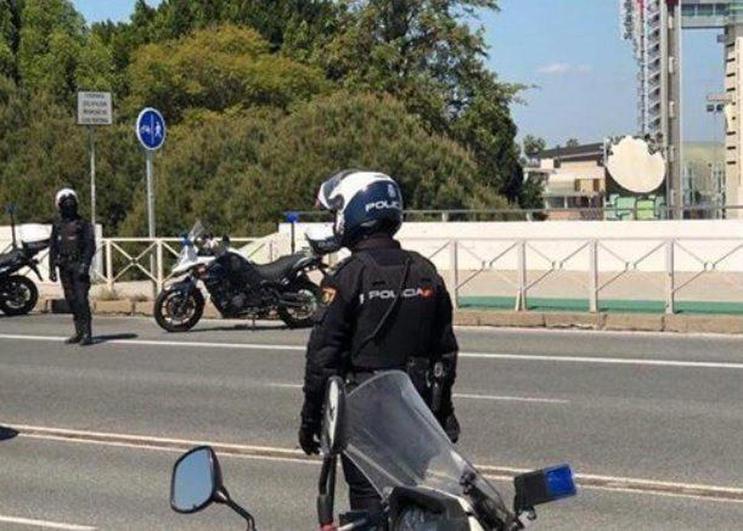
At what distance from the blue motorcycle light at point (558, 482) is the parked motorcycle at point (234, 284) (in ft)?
43.6

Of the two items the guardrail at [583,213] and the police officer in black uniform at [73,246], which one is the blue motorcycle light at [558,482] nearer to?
the police officer in black uniform at [73,246]

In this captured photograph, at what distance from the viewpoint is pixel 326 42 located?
50531 millimetres

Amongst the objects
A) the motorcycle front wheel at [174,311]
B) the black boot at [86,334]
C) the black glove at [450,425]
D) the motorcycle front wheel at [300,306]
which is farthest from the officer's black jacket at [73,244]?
the black glove at [450,425]

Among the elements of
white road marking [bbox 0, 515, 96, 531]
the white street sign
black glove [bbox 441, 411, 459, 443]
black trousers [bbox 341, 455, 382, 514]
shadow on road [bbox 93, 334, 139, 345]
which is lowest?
white road marking [bbox 0, 515, 96, 531]

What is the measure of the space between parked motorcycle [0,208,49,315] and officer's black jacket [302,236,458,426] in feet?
48.8

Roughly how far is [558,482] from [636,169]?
82.3ft

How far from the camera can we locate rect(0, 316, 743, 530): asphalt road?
6.87m

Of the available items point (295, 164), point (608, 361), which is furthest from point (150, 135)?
point (295, 164)

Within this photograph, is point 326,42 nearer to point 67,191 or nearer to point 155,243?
point 155,243

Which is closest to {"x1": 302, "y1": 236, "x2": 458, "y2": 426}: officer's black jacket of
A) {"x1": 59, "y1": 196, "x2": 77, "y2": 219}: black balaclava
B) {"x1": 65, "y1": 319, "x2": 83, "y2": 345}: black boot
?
{"x1": 59, "y1": 196, "x2": 77, "y2": 219}: black balaclava

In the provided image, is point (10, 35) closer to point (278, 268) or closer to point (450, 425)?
point (278, 268)

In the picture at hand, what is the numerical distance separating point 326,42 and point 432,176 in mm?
19106

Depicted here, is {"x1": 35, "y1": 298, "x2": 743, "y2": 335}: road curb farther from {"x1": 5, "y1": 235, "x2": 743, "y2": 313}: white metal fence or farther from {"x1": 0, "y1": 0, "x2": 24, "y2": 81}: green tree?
{"x1": 0, "y1": 0, "x2": 24, "y2": 81}: green tree

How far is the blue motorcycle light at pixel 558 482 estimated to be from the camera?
2717 millimetres
